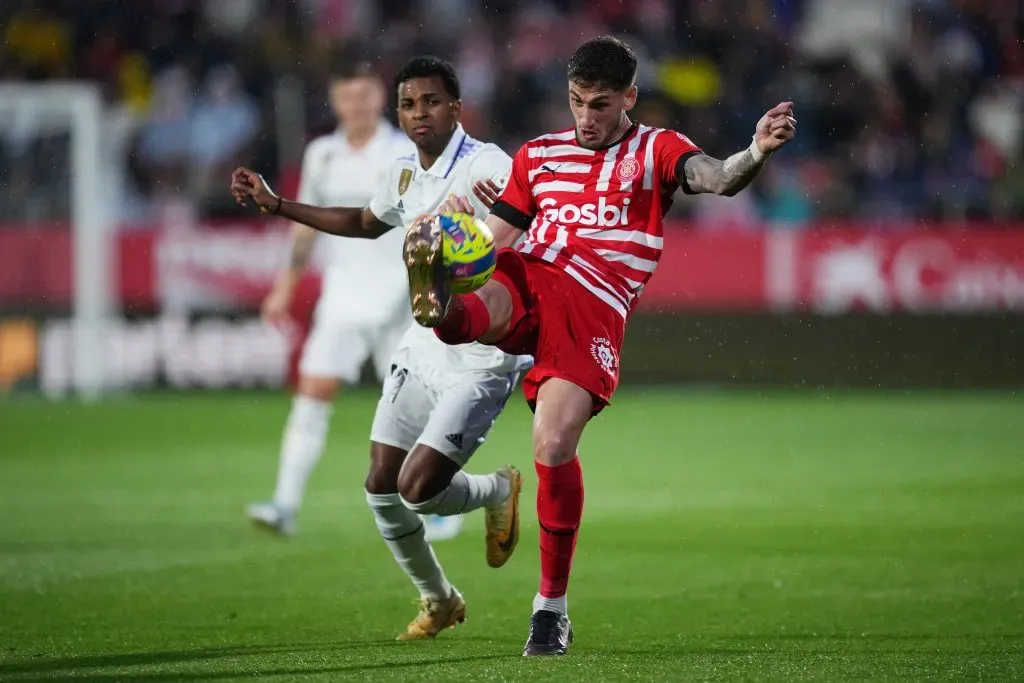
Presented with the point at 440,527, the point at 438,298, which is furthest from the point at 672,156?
the point at 440,527

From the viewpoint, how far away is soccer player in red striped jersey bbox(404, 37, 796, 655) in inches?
225

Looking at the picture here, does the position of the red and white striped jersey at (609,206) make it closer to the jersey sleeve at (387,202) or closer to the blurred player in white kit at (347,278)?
the jersey sleeve at (387,202)

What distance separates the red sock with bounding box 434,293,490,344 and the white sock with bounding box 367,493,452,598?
3.49ft

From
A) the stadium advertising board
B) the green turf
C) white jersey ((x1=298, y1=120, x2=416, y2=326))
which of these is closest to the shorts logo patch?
the green turf

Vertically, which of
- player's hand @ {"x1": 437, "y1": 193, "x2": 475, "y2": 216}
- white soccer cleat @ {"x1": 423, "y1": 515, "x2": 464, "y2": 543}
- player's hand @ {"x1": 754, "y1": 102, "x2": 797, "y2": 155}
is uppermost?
player's hand @ {"x1": 754, "y1": 102, "x2": 797, "y2": 155}

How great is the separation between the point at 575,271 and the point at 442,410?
87 cm

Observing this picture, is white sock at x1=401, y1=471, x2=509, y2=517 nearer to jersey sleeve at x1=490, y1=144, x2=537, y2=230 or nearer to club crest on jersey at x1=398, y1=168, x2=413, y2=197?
jersey sleeve at x1=490, y1=144, x2=537, y2=230

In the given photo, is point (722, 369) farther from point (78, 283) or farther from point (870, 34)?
point (78, 283)

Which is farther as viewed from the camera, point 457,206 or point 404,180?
point 404,180

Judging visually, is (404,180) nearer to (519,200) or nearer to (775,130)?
(519,200)

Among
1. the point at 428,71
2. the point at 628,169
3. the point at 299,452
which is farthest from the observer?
the point at 299,452

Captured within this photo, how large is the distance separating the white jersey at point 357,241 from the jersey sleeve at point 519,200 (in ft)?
11.4

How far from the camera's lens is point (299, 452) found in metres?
9.48

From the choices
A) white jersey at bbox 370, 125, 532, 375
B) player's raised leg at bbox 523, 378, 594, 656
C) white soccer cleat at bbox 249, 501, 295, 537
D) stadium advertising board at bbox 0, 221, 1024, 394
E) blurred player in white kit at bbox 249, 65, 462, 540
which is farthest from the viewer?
stadium advertising board at bbox 0, 221, 1024, 394
